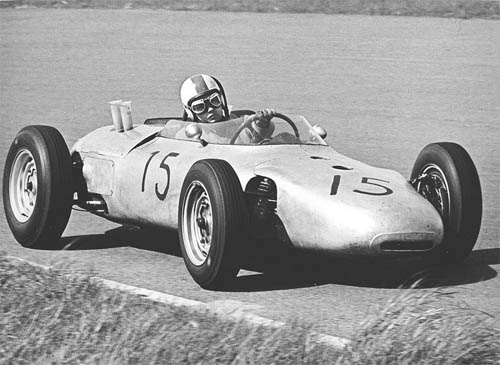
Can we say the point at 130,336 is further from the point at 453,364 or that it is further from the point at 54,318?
the point at 453,364

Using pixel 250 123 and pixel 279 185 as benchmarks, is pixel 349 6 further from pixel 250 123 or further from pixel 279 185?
pixel 279 185

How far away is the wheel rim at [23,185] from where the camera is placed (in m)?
8.68

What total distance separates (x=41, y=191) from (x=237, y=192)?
1.79 meters

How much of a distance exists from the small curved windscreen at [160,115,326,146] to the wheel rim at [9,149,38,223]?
101 centimetres

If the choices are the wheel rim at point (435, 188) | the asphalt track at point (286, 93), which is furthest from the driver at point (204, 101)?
the wheel rim at point (435, 188)

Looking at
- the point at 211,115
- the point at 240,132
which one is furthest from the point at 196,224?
the point at 211,115

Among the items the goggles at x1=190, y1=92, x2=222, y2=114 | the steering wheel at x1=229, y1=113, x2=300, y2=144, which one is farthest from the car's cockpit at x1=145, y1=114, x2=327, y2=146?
the goggles at x1=190, y1=92, x2=222, y2=114

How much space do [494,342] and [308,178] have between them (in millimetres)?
1976

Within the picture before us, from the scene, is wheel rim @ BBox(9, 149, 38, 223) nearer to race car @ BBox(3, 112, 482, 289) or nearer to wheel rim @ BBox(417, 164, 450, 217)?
race car @ BBox(3, 112, 482, 289)

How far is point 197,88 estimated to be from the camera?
342 inches

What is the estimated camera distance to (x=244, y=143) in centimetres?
799

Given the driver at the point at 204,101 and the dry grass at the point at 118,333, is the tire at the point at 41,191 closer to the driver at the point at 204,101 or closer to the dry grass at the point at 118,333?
the driver at the point at 204,101

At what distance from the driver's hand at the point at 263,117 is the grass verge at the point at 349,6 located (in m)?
15.3

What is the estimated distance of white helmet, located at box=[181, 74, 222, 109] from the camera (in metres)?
8.69
